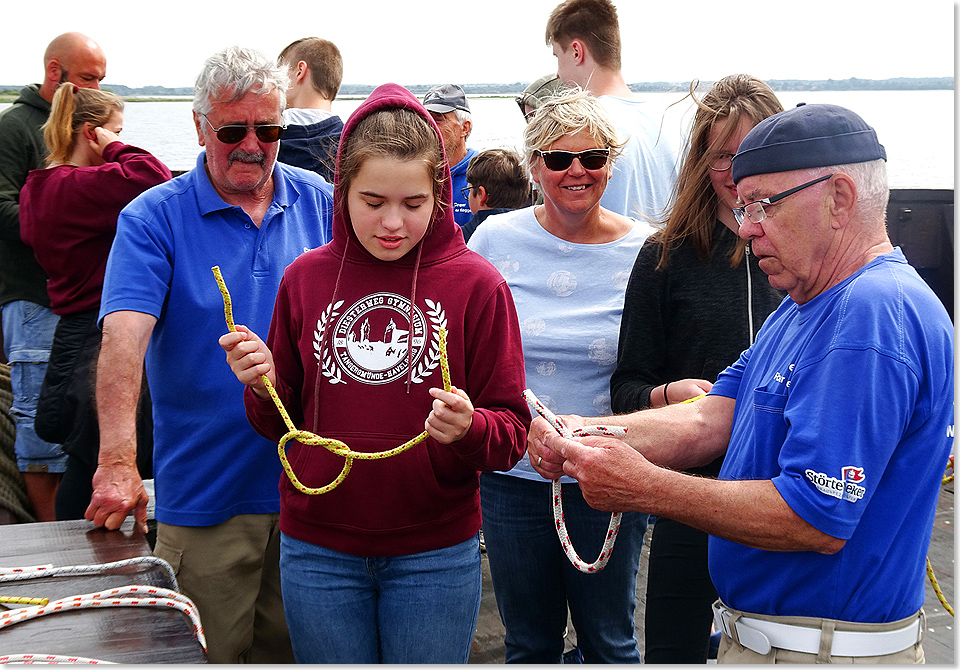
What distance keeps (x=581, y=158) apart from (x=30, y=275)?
2718mm

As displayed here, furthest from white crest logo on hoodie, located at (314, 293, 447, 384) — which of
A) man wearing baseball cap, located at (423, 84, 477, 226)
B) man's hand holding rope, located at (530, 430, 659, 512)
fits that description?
man wearing baseball cap, located at (423, 84, 477, 226)

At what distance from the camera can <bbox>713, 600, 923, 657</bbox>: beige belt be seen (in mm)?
1577

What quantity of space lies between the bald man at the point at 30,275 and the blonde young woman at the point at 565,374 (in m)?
2.39

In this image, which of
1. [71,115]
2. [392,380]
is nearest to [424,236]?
[392,380]

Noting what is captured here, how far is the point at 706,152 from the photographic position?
2510 mm

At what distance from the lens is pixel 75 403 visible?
131 inches

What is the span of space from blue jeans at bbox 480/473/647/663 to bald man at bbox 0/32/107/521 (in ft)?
7.93

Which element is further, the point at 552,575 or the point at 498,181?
the point at 498,181

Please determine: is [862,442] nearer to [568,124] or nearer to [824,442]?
[824,442]

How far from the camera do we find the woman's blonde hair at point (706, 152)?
2.44m

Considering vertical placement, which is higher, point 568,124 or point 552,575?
point 568,124

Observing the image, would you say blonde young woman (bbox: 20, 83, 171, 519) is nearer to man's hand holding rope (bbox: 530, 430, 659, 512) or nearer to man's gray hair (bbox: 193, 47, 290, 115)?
man's gray hair (bbox: 193, 47, 290, 115)

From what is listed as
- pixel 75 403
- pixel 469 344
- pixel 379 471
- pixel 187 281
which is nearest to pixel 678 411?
pixel 469 344

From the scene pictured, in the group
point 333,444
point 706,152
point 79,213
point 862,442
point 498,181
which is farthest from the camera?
point 498,181
